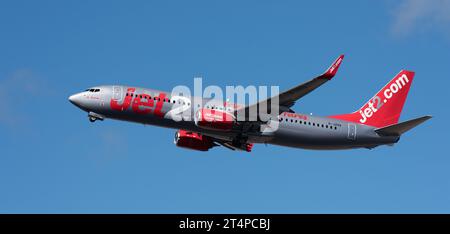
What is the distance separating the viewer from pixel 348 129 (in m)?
78.3

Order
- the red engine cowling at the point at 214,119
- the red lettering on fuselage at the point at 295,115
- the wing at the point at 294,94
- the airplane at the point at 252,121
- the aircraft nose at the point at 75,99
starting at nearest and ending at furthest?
the wing at the point at 294,94, the red engine cowling at the point at 214,119, the airplane at the point at 252,121, the aircraft nose at the point at 75,99, the red lettering on fuselage at the point at 295,115

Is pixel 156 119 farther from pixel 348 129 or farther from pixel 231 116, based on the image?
pixel 348 129

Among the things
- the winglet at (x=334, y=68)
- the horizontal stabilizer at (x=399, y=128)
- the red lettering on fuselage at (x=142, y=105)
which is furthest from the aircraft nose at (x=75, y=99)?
the horizontal stabilizer at (x=399, y=128)

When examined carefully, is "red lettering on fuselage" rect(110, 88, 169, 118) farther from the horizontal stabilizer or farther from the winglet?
the horizontal stabilizer

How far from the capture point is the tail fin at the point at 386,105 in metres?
80.9

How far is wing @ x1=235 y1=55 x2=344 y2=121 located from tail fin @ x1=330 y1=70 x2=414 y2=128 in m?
10.4

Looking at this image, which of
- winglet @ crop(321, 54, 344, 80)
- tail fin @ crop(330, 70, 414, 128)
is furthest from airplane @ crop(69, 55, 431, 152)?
winglet @ crop(321, 54, 344, 80)

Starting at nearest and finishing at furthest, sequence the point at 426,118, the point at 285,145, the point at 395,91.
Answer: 1. the point at 426,118
2. the point at 285,145
3. the point at 395,91

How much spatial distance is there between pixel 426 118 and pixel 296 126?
1207cm

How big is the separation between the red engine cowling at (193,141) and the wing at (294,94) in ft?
29.5

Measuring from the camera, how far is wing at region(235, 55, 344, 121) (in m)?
65.1

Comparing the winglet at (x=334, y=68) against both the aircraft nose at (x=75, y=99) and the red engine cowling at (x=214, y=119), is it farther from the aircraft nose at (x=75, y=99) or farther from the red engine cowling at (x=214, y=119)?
the aircraft nose at (x=75, y=99)

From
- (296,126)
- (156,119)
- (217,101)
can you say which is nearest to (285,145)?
(296,126)

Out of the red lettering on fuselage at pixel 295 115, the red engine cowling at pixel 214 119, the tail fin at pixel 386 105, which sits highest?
the tail fin at pixel 386 105
